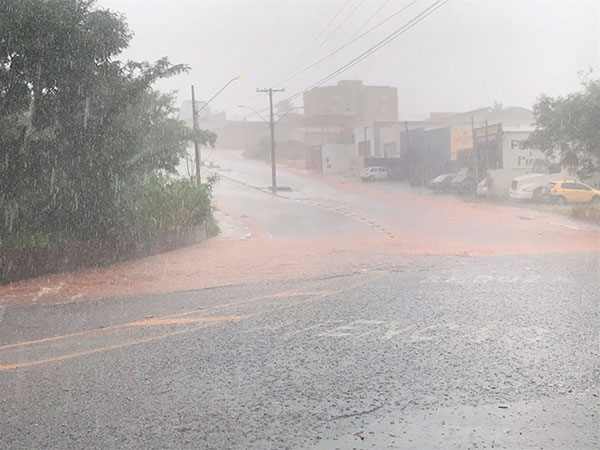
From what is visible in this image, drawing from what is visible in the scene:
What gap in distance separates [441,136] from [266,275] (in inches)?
1618

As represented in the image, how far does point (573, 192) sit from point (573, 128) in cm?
597

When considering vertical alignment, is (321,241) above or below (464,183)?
below

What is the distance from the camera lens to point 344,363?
6.01m

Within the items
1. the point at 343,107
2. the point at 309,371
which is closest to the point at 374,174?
the point at 343,107

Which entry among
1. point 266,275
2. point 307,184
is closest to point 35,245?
point 266,275

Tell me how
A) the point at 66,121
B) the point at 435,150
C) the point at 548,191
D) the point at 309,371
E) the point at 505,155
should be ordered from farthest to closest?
the point at 435,150, the point at 505,155, the point at 548,191, the point at 66,121, the point at 309,371

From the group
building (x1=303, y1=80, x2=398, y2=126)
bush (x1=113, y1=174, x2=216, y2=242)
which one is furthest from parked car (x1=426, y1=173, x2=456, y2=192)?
building (x1=303, y1=80, x2=398, y2=126)

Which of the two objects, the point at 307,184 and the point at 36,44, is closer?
the point at 36,44

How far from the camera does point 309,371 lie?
576 cm

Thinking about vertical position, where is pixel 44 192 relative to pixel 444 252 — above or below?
above

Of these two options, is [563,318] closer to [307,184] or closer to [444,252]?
[444,252]

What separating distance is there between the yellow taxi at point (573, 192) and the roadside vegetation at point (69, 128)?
22570mm

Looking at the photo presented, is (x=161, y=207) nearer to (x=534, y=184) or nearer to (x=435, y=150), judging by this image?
(x=534, y=184)

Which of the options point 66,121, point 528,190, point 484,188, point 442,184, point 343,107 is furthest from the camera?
point 343,107
